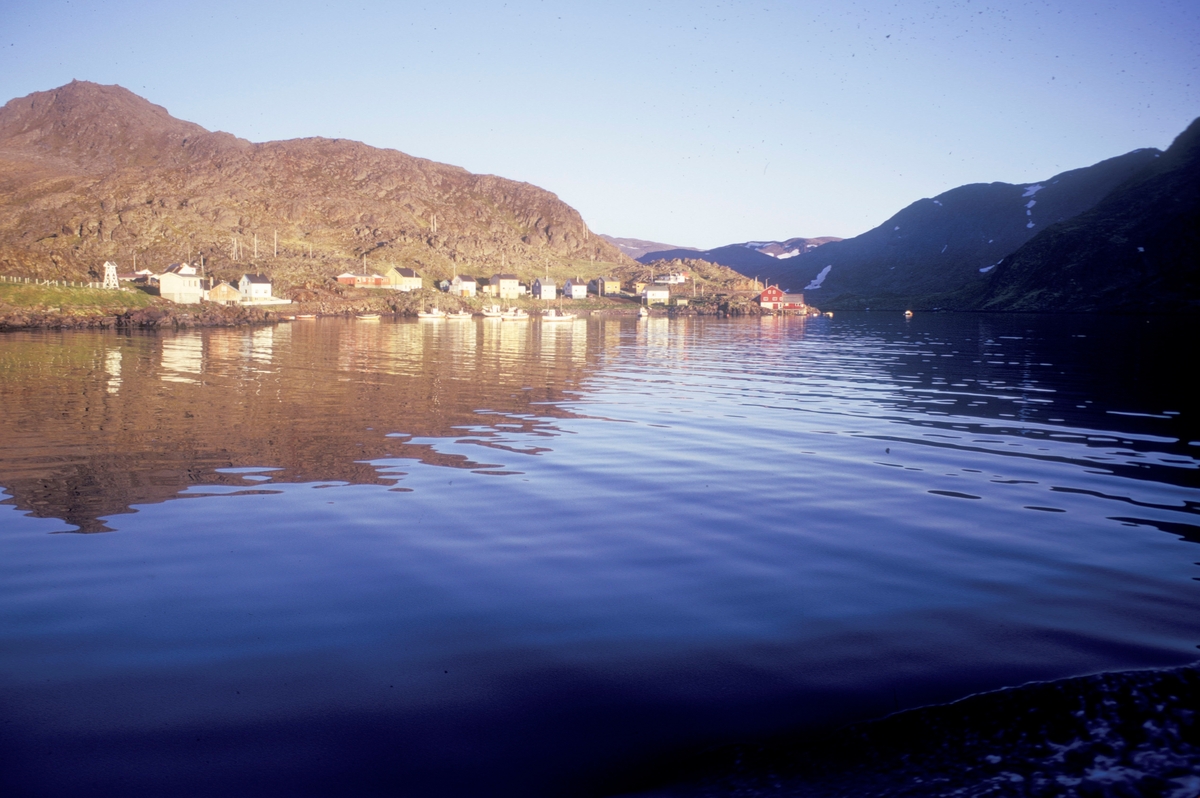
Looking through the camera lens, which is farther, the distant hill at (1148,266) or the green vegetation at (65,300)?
the distant hill at (1148,266)

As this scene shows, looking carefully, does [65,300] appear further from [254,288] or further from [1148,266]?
[1148,266]

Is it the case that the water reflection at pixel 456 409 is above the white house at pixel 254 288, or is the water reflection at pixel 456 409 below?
below

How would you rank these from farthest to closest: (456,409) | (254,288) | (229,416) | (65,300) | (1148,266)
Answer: (1148,266) → (254,288) → (65,300) → (456,409) → (229,416)

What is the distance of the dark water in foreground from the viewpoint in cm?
682

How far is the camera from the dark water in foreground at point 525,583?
682 centimetres

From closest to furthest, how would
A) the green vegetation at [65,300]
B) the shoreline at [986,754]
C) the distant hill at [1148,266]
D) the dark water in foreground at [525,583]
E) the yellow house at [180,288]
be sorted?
1. the shoreline at [986,754]
2. the dark water in foreground at [525,583]
3. the green vegetation at [65,300]
4. the yellow house at [180,288]
5. the distant hill at [1148,266]

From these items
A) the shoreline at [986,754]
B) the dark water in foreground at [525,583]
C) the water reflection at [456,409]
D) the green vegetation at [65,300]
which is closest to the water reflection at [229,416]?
the water reflection at [456,409]

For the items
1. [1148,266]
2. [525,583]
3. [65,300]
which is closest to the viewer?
[525,583]

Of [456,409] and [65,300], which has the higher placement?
[65,300]

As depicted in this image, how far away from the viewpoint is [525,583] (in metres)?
10.7

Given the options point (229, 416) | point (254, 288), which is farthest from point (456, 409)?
point (254, 288)

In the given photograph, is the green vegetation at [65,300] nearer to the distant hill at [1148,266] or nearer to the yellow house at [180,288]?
the yellow house at [180,288]

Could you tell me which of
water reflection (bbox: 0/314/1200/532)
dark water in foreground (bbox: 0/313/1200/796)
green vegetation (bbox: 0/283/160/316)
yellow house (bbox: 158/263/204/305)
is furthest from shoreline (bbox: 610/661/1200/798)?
yellow house (bbox: 158/263/204/305)

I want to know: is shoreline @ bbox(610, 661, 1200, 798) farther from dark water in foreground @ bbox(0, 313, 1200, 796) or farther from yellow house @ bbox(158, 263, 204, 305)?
yellow house @ bbox(158, 263, 204, 305)
